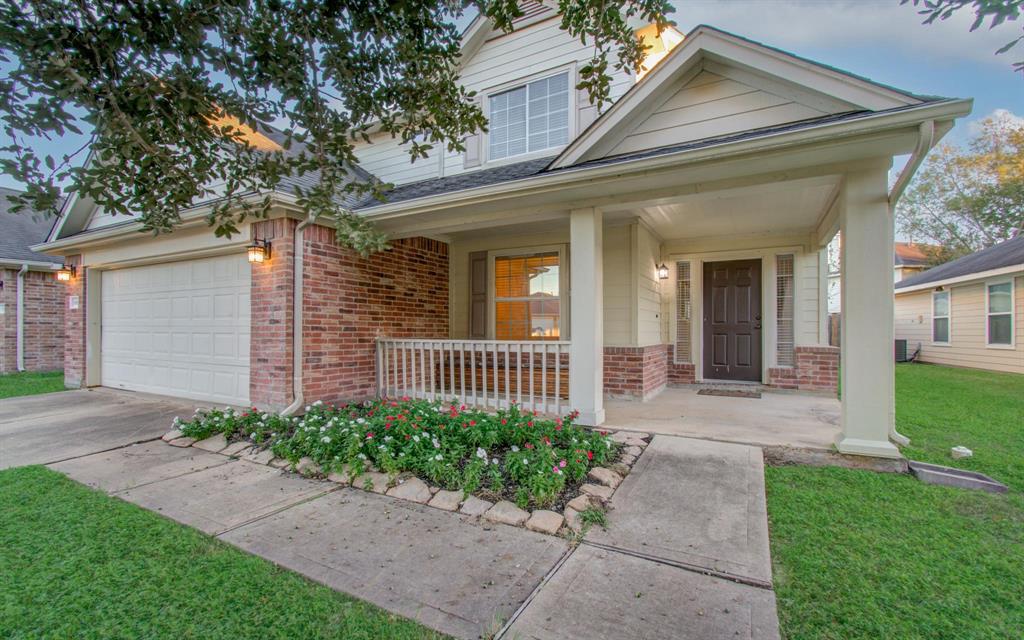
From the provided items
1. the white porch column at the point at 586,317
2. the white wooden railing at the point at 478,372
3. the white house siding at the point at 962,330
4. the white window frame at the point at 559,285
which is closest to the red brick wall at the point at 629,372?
the white wooden railing at the point at 478,372

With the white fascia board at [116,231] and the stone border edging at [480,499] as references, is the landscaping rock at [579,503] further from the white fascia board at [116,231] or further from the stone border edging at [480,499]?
the white fascia board at [116,231]

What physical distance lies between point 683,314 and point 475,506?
19.3ft

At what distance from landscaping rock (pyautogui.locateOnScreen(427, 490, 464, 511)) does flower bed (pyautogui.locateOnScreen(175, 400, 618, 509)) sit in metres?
0.07

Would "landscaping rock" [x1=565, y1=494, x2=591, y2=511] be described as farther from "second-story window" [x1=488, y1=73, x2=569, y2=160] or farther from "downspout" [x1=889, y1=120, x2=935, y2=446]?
"second-story window" [x1=488, y1=73, x2=569, y2=160]

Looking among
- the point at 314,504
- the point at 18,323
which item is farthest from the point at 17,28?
the point at 18,323

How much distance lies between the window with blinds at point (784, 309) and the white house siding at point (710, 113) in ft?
12.0

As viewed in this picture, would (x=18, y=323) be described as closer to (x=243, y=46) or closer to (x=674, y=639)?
(x=243, y=46)

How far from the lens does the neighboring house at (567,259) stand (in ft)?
12.1

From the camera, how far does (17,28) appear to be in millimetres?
1807

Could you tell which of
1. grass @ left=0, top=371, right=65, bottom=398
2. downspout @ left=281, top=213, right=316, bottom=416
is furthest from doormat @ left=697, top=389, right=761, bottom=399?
grass @ left=0, top=371, right=65, bottom=398

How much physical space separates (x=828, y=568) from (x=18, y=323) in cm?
1513

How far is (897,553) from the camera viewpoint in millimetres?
2354

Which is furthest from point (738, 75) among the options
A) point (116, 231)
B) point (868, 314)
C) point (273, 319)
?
point (116, 231)

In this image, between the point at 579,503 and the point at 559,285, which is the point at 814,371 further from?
the point at 579,503
